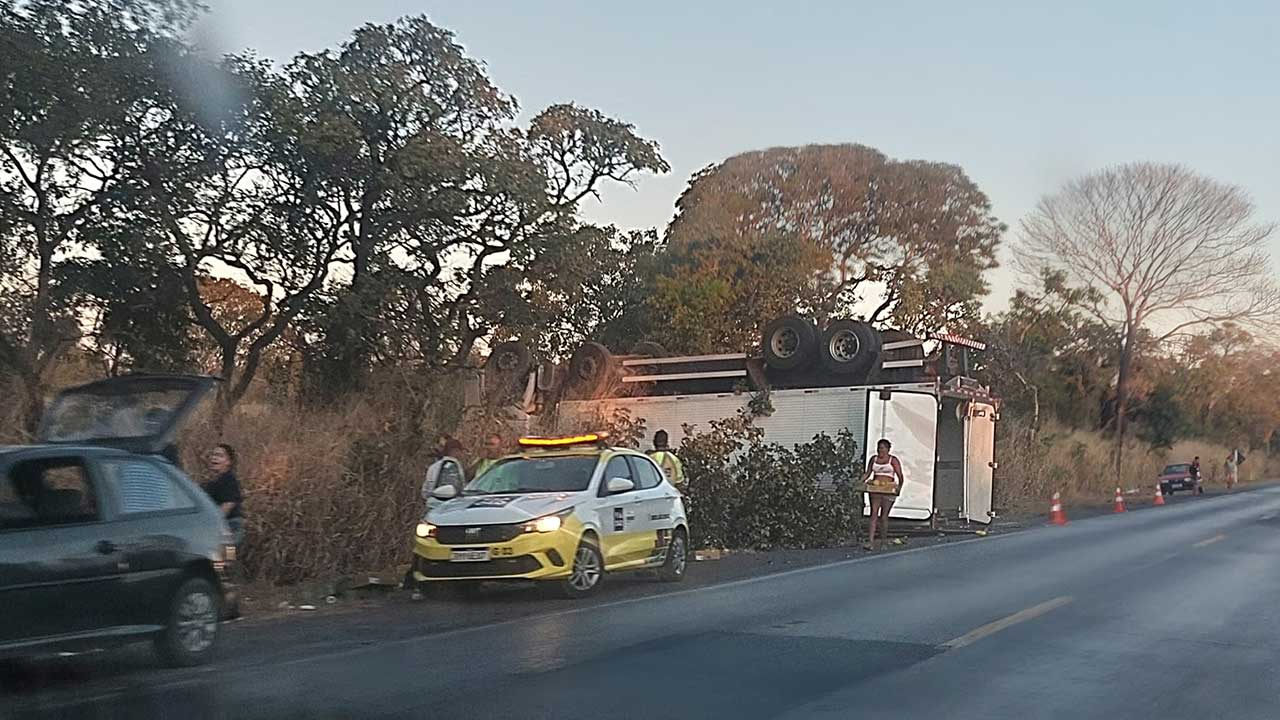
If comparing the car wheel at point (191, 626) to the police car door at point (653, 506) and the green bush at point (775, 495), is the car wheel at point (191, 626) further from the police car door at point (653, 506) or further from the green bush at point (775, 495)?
the green bush at point (775, 495)

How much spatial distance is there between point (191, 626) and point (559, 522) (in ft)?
16.1

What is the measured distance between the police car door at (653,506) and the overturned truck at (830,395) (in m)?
6.54

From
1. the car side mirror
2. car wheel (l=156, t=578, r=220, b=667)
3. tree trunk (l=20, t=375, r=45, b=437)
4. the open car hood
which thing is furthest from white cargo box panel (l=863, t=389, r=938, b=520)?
car wheel (l=156, t=578, r=220, b=667)

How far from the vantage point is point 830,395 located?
23969 millimetres

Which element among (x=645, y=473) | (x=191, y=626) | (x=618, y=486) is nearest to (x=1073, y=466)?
(x=645, y=473)

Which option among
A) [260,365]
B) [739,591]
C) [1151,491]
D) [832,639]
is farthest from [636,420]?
[1151,491]

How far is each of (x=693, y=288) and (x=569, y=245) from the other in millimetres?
15934

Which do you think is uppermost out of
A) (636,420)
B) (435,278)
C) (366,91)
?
(366,91)

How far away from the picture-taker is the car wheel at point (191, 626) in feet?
30.1

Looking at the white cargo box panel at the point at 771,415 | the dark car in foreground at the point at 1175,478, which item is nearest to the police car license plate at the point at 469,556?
the white cargo box panel at the point at 771,415

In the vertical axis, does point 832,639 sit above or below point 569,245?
below

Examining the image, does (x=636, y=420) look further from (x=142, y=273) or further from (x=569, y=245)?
(x=142, y=273)

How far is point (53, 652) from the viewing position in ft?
26.6

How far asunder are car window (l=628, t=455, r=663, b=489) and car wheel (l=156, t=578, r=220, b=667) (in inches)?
261
